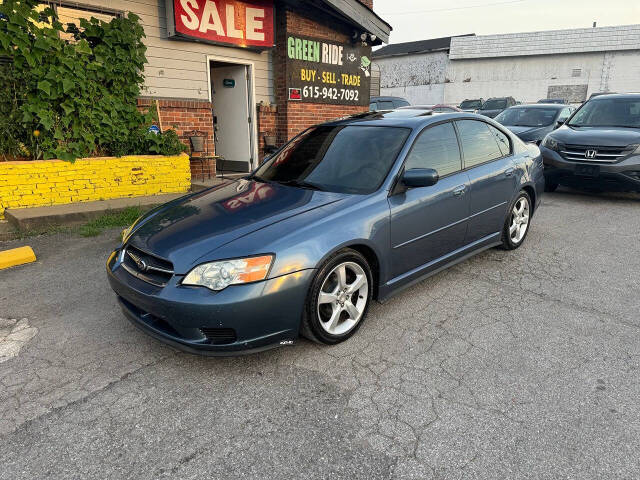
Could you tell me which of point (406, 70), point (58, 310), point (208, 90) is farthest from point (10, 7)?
point (406, 70)

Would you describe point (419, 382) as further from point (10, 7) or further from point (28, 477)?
point (10, 7)

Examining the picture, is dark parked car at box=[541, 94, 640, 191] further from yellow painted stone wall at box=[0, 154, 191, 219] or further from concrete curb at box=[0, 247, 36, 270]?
concrete curb at box=[0, 247, 36, 270]

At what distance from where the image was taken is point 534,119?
35.0ft

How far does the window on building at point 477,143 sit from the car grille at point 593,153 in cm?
365

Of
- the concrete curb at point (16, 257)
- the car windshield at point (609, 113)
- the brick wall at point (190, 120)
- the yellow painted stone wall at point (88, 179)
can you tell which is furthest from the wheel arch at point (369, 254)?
the car windshield at point (609, 113)

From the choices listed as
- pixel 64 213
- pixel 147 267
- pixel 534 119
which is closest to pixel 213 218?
pixel 147 267

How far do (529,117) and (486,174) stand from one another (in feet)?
26.1

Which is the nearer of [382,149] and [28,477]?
[28,477]

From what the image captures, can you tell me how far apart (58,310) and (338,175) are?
261 cm

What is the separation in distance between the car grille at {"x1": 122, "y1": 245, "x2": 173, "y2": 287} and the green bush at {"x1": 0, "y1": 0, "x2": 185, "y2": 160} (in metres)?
4.16

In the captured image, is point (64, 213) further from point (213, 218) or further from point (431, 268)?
point (431, 268)

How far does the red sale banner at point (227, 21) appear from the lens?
7.72 meters

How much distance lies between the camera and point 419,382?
8.66ft

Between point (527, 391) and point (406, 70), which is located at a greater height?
point (406, 70)
